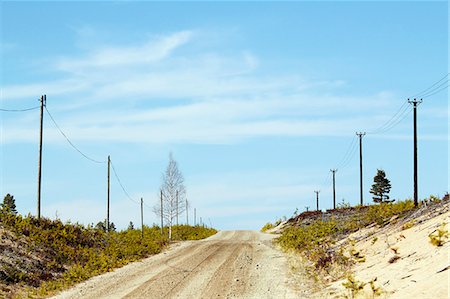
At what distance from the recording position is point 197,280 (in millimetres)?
18344

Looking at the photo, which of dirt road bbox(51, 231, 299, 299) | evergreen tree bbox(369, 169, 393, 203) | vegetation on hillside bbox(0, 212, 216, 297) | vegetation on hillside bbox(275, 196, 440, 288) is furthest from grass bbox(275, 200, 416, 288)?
evergreen tree bbox(369, 169, 393, 203)

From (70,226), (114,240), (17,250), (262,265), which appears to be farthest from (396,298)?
(114,240)

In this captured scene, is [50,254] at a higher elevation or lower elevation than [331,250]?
lower

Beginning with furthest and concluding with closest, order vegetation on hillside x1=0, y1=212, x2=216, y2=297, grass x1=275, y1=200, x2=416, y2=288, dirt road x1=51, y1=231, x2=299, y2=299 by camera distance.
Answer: vegetation on hillside x1=0, y1=212, x2=216, y2=297
grass x1=275, y1=200, x2=416, y2=288
dirt road x1=51, y1=231, x2=299, y2=299

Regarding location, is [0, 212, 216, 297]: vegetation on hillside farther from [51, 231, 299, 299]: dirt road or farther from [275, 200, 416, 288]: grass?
[275, 200, 416, 288]: grass

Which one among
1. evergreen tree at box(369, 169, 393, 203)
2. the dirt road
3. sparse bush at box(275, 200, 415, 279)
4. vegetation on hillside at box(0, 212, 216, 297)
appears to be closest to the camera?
the dirt road

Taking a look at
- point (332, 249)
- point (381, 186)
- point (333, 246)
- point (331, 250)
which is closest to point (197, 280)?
point (331, 250)

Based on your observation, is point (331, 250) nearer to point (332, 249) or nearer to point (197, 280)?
point (332, 249)

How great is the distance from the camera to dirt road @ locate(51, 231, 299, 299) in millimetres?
15773

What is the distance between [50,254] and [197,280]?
9.39 metres

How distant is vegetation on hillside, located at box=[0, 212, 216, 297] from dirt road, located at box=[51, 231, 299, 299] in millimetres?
1190

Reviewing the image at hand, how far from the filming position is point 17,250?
22344mm

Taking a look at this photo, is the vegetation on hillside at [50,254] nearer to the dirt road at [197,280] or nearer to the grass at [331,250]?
the dirt road at [197,280]

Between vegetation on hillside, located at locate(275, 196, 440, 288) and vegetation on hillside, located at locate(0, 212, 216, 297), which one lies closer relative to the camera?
vegetation on hillside, located at locate(275, 196, 440, 288)
